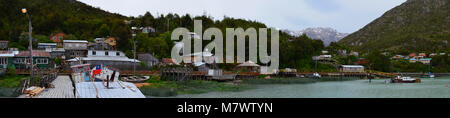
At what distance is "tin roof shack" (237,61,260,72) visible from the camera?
58.0 m

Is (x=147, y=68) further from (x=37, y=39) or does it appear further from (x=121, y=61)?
(x=37, y=39)

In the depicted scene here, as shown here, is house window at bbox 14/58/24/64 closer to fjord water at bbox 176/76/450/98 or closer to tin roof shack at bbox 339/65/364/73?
fjord water at bbox 176/76/450/98

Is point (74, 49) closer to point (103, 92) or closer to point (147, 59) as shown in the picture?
point (147, 59)

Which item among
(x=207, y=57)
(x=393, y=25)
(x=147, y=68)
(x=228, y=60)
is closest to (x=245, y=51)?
(x=228, y=60)

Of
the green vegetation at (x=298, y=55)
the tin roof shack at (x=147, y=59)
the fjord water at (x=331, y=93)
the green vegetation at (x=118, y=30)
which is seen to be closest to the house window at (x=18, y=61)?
the green vegetation at (x=118, y=30)

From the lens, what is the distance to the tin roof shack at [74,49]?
50.9 metres

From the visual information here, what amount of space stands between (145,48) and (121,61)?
17420mm

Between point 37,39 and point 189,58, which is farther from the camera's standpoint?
point 37,39

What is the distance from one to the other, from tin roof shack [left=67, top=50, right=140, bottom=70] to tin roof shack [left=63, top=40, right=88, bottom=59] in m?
5.34

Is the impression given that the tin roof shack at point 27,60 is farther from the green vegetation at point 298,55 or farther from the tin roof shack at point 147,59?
the green vegetation at point 298,55

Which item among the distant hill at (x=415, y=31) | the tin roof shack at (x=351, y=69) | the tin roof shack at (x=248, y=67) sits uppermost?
the distant hill at (x=415, y=31)

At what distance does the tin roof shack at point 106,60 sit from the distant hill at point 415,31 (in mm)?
118481

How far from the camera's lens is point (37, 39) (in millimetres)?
61656

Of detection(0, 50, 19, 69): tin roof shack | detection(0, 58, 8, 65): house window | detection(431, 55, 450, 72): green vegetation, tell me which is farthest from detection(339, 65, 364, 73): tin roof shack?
detection(0, 58, 8, 65): house window
